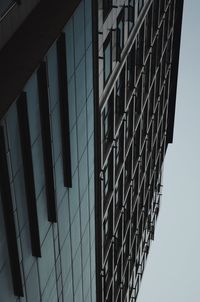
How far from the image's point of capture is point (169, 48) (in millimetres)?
62750

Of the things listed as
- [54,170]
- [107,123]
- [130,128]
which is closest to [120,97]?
[107,123]

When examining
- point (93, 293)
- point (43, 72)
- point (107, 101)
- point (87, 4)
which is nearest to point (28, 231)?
point (43, 72)

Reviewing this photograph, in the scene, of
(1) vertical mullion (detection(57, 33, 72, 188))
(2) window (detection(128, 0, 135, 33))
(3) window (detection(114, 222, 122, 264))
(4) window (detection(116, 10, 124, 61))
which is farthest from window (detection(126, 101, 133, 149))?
(1) vertical mullion (detection(57, 33, 72, 188))

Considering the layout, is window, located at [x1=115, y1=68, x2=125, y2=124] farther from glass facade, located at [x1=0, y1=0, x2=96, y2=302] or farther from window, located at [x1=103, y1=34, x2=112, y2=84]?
glass facade, located at [x1=0, y1=0, x2=96, y2=302]

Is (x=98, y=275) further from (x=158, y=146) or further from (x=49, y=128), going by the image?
(x=158, y=146)

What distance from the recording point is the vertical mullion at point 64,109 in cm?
2248

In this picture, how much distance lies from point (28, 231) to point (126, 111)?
19727 mm

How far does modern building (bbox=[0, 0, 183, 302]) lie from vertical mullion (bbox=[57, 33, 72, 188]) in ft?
0.19

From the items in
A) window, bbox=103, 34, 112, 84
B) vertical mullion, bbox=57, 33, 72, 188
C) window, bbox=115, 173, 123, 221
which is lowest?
window, bbox=115, 173, 123, 221

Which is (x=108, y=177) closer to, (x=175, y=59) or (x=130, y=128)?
(x=130, y=128)

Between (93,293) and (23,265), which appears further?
(93,293)

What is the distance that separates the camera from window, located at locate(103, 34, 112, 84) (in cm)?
3169

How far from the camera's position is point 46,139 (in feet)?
73.8

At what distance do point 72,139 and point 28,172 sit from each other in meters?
6.20
